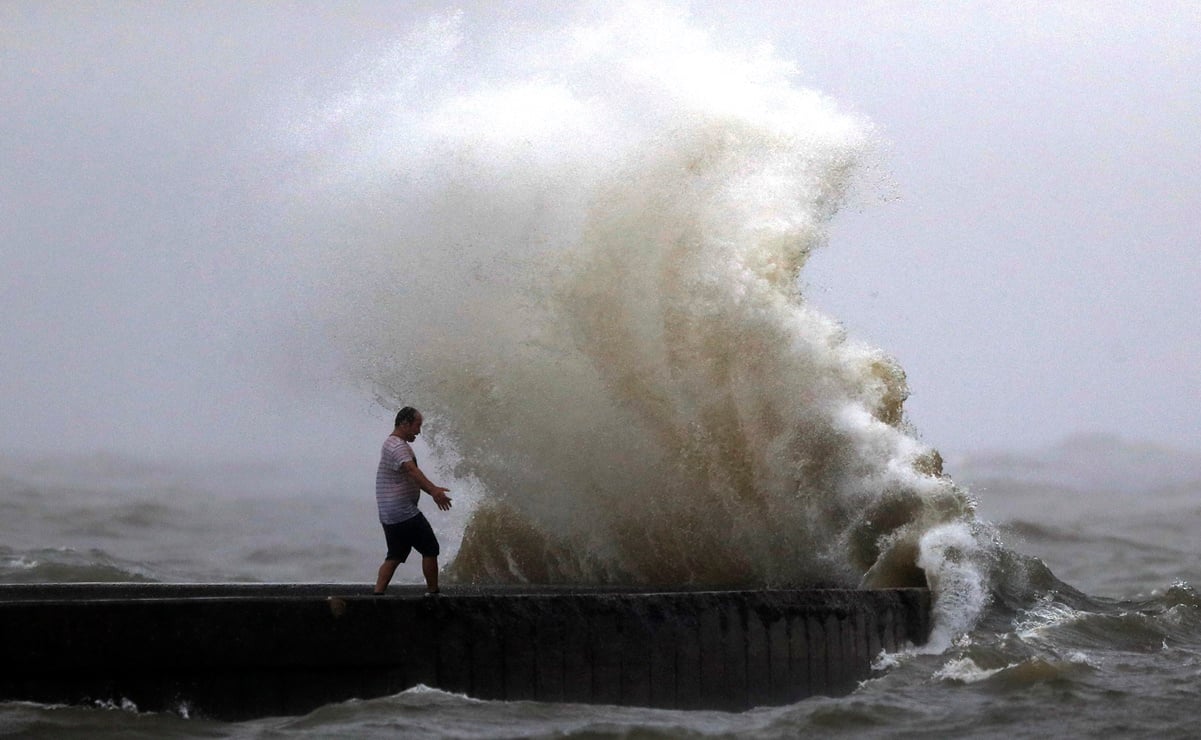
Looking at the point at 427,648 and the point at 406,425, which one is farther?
the point at 406,425

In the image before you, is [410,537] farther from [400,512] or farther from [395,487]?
[395,487]

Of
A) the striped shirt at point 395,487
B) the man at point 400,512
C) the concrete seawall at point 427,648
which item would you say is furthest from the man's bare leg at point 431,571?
the concrete seawall at point 427,648

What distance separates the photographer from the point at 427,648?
26.5ft

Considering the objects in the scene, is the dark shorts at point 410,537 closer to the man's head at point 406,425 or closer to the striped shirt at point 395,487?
the striped shirt at point 395,487

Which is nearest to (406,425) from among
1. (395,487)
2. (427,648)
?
(395,487)

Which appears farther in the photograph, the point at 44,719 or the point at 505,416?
the point at 505,416

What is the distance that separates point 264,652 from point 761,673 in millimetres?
3245

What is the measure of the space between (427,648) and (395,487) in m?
1.67

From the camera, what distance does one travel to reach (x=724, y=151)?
44.4 feet

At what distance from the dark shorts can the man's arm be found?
0.31 metres

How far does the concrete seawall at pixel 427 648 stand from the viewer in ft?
24.2

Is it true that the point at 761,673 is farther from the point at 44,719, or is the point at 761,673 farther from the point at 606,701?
the point at 44,719

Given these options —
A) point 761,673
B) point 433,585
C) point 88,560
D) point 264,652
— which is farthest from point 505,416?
point 88,560

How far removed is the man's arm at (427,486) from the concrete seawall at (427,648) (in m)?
0.69
